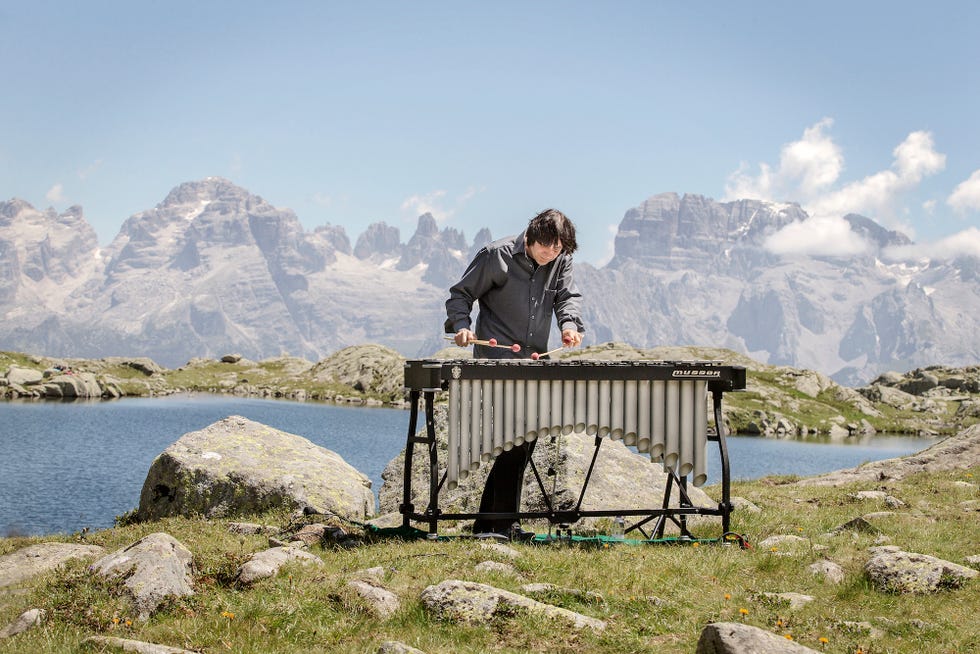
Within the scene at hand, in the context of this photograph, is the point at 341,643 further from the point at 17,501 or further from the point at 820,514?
the point at 17,501

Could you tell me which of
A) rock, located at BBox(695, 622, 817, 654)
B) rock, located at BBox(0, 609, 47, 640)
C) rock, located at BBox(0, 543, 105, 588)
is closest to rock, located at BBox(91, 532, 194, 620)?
rock, located at BBox(0, 609, 47, 640)

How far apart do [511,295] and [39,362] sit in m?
105

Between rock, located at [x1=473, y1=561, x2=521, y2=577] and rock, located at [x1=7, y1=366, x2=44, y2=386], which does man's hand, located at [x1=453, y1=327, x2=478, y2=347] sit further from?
rock, located at [x1=7, y1=366, x2=44, y2=386]

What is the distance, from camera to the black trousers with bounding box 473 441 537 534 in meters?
9.86

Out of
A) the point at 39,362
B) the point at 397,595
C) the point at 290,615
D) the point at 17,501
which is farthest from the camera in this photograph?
the point at 39,362

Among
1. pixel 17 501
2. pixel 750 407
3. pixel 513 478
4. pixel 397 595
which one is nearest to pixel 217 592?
pixel 397 595

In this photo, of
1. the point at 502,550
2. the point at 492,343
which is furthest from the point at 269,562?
the point at 492,343

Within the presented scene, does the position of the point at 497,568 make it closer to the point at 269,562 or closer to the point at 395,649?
the point at 269,562

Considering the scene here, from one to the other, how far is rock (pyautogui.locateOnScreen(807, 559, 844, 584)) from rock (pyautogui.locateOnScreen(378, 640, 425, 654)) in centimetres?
419

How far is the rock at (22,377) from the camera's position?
79.4 meters

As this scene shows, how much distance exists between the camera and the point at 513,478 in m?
9.95

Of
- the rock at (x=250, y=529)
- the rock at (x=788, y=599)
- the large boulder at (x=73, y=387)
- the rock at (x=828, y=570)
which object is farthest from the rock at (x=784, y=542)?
the large boulder at (x=73, y=387)

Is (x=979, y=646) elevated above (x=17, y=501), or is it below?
above

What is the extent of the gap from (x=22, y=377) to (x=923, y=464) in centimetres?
8232
